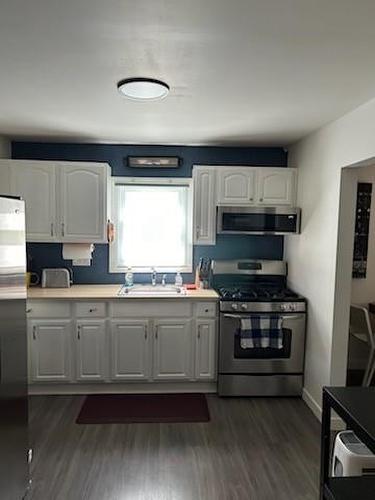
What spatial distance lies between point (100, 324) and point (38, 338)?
0.57 m

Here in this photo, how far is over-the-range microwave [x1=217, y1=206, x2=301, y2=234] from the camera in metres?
3.53

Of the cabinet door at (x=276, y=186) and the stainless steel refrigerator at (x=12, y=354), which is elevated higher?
the cabinet door at (x=276, y=186)

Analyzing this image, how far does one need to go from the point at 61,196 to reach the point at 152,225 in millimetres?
988

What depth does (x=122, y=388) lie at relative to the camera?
3.46 meters

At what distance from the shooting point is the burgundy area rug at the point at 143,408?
2.98 metres

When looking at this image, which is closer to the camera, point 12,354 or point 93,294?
point 12,354

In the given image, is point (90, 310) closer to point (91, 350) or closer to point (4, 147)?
point (91, 350)

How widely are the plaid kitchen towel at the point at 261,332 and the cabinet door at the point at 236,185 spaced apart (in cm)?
115

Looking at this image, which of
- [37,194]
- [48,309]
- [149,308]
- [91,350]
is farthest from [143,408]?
[37,194]

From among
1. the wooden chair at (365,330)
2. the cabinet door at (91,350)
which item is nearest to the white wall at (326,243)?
the wooden chair at (365,330)

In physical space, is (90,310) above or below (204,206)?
below

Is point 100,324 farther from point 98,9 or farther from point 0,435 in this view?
point 98,9

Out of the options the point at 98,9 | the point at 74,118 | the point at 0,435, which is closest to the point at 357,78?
the point at 98,9

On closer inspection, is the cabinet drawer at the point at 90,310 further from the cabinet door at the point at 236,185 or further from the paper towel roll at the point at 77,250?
the cabinet door at the point at 236,185
